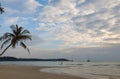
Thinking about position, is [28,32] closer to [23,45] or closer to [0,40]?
[23,45]

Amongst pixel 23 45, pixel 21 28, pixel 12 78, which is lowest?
pixel 12 78

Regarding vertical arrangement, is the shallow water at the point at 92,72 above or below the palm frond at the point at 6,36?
below

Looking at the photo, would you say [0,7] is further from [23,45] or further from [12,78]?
[12,78]

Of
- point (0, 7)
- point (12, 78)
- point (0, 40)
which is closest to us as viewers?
point (12, 78)

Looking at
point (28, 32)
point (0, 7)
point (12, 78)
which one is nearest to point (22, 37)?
point (28, 32)

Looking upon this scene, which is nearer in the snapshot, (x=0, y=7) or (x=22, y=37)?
(x=0, y=7)

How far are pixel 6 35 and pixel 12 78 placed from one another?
60.8 ft

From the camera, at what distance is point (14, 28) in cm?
3484

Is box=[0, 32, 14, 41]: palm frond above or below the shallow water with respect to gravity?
above

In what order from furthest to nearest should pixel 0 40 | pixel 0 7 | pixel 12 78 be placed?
pixel 0 40 < pixel 0 7 < pixel 12 78

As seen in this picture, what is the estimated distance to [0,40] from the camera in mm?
33094

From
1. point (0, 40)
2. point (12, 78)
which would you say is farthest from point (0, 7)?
point (12, 78)

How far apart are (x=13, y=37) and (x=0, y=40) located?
75.5 inches

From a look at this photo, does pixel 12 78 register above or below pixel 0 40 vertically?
below
